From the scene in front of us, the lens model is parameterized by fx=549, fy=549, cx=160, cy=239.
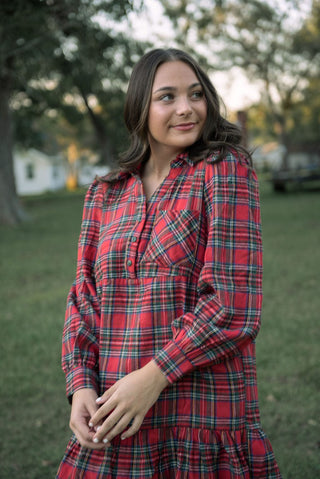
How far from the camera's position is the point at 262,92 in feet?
111

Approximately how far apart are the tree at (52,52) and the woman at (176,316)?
2.67 metres

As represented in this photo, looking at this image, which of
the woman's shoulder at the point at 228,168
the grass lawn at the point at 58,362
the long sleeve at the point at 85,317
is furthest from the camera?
the grass lawn at the point at 58,362

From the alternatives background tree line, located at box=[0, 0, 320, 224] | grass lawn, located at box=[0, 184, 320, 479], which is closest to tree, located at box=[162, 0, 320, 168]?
background tree line, located at box=[0, 0, 320, 224]

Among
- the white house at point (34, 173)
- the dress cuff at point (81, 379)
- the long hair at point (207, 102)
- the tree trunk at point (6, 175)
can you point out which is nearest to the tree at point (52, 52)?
the tree trunk at point (6, 175)

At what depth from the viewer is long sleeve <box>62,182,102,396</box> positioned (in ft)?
5.96

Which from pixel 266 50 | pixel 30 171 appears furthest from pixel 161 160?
pixel 30 171

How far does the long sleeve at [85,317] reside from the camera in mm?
1817

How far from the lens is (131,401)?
62.5 inches

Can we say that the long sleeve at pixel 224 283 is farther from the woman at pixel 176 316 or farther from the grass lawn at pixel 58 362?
the grass lawn at pixel 58 362

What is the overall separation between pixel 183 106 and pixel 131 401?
96 centimetres

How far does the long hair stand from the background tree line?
450 mm

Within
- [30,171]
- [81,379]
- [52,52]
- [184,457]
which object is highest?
[30,171]

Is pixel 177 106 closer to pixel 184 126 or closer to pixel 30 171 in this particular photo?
pixel 184 126

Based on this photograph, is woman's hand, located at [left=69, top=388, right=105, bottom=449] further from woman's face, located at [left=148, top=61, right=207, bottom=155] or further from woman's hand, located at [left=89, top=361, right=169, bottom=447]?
woman's face, located at [left=148, top=61, right=207, bottom=155]
